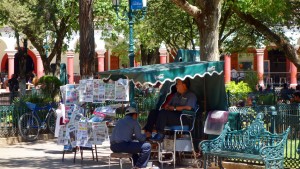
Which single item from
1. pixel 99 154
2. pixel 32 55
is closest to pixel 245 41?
pixel 99 154

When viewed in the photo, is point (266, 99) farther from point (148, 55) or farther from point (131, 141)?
point (148, 55)

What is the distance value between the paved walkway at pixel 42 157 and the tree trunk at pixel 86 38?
2031mm

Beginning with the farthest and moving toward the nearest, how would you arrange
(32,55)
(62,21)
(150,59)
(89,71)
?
(32,55) < (150,59) < (62,21) < (89,71)

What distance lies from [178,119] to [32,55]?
40055 millimetres

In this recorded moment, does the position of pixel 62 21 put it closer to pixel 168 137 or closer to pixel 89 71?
pixel 89 71

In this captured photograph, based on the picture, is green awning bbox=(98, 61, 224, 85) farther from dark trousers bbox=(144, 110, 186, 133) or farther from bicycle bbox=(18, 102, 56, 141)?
bicycle bbox=(18, 102, 56, 141)

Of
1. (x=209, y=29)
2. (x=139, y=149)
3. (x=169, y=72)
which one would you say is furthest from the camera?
(x=209, y=29)

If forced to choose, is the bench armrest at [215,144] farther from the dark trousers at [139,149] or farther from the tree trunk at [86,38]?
the tree trunk at [86,38]

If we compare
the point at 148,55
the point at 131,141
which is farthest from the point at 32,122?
the point at 148,55

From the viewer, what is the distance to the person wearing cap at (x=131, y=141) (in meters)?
10.6

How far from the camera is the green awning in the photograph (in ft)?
35.1

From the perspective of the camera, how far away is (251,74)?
96.7 ft

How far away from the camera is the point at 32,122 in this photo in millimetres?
16828

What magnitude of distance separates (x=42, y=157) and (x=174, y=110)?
12.4 feet
